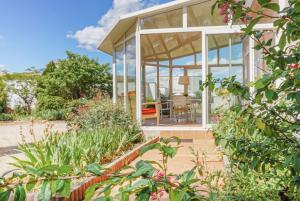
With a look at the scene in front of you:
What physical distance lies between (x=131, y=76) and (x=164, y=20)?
233 cm

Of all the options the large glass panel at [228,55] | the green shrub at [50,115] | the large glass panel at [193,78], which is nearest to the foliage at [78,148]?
the large glass panel at [228,55]

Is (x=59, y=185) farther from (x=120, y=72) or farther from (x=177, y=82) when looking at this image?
(x=177, y=82)

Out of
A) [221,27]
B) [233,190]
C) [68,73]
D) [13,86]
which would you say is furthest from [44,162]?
[13,86]

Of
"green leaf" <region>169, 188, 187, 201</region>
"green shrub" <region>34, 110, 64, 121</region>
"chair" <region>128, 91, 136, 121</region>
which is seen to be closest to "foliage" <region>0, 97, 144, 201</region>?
"green leaf" <region>169, 188, 187, 201</region>

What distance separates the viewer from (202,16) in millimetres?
8891

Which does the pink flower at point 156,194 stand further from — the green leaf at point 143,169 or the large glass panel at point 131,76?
the large glass panel at point 131,76

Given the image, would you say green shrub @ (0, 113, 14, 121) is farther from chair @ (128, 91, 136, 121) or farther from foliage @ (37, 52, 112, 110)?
chair @ (128, 91, 136, 121)

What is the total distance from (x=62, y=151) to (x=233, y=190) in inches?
102

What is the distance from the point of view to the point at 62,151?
4566mm

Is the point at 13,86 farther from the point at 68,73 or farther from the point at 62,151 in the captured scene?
the point at 62,151

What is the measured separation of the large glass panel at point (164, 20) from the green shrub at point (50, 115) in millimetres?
9979

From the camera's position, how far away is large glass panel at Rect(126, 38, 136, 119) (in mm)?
9930

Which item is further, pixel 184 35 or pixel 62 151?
pixel 184 35

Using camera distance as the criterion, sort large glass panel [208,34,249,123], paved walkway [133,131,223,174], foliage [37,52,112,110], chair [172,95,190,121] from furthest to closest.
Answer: foliage [37,52,112,110] < chair [172,95,190,121] < large glass panel [208,34,249,123] < paved walkway [133,131,223,174]
